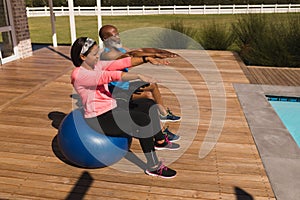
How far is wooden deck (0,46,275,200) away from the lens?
10.5ft

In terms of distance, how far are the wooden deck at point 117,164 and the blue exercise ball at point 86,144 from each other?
0.76 feet

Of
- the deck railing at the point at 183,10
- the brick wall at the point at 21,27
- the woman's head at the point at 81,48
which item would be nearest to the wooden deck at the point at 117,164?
the woman's head at the point at 81,48

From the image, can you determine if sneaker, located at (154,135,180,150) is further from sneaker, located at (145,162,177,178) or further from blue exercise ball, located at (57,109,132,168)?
blue exercise ball, located at (57,109,132,168)

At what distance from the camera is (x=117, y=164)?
3711 millimetres

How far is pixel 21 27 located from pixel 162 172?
7291mm

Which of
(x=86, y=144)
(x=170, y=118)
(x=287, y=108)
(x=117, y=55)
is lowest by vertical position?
(x=287, y=108)

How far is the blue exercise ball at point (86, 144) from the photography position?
129 inches

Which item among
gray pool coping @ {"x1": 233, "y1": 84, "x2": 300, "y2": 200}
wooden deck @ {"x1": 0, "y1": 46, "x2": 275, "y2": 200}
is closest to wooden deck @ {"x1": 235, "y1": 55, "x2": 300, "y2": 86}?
gray pool coping @ {"x1": 233, "y1": 84, "x2": 300, "y2": 200}

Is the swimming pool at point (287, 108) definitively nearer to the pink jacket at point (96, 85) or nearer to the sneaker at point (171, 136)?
the sneaker at point (171, 136)

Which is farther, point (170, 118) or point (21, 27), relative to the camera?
point (21, 27)

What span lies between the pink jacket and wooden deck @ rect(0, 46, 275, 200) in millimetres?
790

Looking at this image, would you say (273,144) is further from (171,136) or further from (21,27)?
(21,27)

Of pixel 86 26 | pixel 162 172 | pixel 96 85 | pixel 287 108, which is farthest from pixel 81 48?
pixel 86 26

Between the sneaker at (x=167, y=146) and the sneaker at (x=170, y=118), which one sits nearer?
the sneaker at (x=167, y=146)
